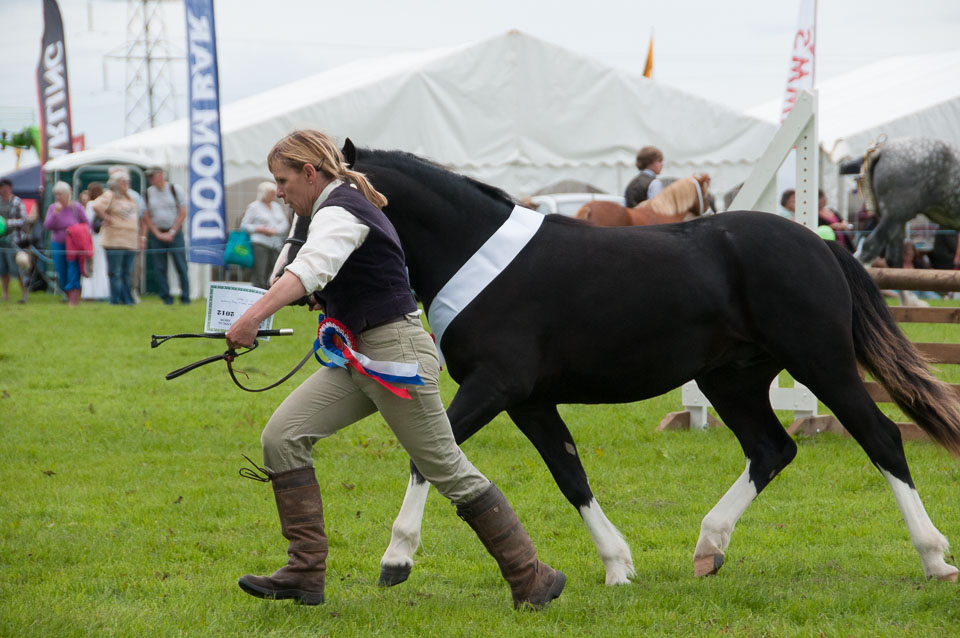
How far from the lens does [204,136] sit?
676 inches

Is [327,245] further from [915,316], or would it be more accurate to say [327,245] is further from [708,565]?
[915,316]

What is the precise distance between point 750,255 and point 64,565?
3.52 m

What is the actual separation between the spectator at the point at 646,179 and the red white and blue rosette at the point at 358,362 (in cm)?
920

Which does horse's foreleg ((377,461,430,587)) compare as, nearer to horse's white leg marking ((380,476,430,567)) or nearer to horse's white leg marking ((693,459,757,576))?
horse's white leg marking ((380,476,430,567))

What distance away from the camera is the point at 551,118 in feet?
65.9

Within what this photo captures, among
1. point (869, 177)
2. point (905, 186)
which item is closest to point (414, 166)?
point (905, 186)

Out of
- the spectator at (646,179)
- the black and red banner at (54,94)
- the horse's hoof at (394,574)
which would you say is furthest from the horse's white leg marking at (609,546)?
the black and red banner at (54,94)

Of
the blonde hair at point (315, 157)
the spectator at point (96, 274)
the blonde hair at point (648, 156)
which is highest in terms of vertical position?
the blonde hair at point (315, 157)

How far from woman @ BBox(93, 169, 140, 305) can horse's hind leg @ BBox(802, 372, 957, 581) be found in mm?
14683

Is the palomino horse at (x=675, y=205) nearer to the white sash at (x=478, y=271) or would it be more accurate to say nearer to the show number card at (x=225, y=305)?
the white sash at (x=478, y=271)

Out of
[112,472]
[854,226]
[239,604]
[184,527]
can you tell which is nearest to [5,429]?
Result: [112,472]

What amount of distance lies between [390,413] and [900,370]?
97.4 inches

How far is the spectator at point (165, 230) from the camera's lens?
17844 millimetres

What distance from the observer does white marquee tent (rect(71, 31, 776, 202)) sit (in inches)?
780
